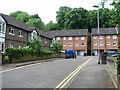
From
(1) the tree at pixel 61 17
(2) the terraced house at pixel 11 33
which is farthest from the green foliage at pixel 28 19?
(2) the terraced house at pixel 11 33

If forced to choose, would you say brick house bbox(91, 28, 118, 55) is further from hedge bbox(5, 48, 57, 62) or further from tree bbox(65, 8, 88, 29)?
hedge bbox(5, 48, 57, 62)

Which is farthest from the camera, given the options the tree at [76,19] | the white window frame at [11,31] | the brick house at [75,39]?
the tree at [76,19]

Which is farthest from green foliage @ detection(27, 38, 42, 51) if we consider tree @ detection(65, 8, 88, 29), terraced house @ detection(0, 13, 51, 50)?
tree @ detection(65, 8, 88, 29)

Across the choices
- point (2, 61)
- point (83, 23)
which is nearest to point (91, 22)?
point (83, 23)

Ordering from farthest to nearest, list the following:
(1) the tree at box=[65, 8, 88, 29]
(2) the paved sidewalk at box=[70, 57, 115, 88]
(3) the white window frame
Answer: (1) the tree at box=[65, 8, 88, 29], (3) the white window frame, (2) the paved sidewalk at box=[70, 57, 115, 88]

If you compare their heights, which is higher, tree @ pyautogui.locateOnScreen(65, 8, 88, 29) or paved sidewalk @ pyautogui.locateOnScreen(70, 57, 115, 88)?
tree @ pyautogui.locateOnScreen(65, 8, 88, 29)

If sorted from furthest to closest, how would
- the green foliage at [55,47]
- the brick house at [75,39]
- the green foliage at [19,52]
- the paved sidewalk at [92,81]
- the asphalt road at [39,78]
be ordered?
the brick house at [75,39] < the green foliage at [55,47] < the green foliage at [19,52] < the paved sidewalk at [92,81] < the asphalt road at [39,78]

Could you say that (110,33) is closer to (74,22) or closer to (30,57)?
(74,22)

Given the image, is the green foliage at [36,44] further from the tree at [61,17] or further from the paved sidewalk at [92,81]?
the tree at [61,17]

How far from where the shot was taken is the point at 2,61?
30.8 m

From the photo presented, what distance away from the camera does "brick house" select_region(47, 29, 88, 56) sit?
355 ft

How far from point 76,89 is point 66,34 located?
325ft

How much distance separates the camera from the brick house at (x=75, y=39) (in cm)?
10814

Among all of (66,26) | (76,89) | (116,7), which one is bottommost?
(76,89)
